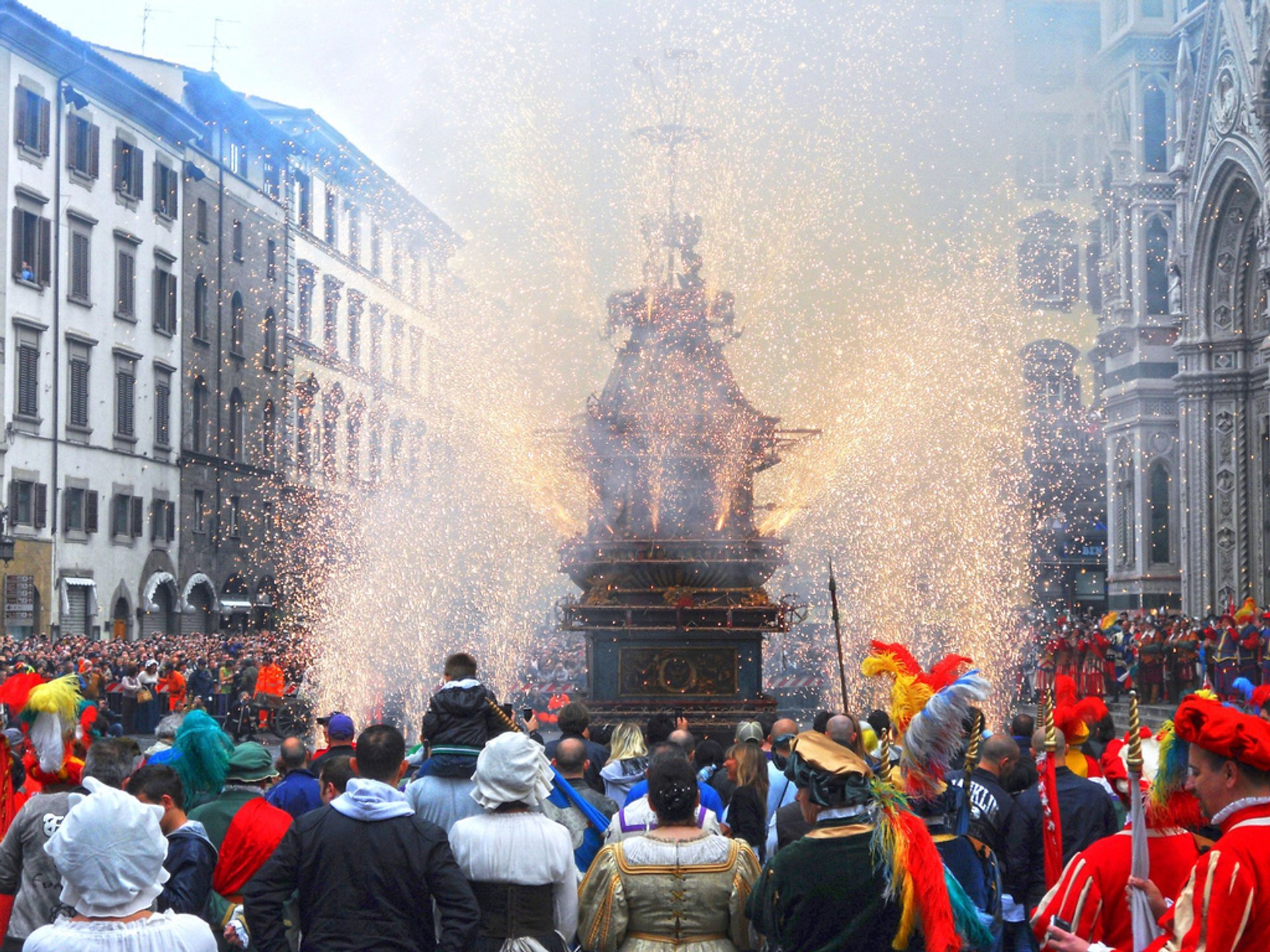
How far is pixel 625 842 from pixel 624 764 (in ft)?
10.3

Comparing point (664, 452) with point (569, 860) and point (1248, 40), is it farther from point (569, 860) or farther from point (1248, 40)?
point (1248, 40)

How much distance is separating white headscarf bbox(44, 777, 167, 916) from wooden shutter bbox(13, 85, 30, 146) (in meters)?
40.2

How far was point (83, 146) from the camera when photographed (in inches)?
1802

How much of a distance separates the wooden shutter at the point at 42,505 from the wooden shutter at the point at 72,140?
861 cm

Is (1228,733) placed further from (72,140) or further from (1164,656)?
(72,140)

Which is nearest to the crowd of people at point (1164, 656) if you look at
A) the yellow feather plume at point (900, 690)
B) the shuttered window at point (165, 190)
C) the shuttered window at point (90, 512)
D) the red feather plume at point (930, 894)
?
the yellow feather plume at point (900, 690)

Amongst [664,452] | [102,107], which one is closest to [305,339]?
[102,107]

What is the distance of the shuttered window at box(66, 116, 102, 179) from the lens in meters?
45.0

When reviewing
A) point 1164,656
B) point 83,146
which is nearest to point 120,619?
point 83,146

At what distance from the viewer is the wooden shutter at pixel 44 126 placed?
43281 mm

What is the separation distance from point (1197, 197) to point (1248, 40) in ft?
15.1

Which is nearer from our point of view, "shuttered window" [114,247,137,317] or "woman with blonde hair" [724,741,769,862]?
"woman with blonde hair" [724,741,769,862]

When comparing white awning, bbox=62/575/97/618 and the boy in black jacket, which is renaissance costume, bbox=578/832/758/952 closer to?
the boy in black jacket

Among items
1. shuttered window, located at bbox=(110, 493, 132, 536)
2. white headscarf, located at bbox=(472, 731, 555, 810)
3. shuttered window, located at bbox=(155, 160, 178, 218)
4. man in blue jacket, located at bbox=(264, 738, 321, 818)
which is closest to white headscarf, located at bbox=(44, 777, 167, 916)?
white headscarf, located at bbox=(472, 731, 555, 810)
